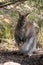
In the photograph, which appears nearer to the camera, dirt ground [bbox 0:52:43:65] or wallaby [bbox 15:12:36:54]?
dirt ground [bbox 0:52:43:65]

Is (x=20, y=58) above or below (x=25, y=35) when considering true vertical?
below

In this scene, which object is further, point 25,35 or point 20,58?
point 25,35

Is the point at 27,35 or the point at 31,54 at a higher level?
the point at 27,35

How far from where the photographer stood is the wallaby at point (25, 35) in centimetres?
695

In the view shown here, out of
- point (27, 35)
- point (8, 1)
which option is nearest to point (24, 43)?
point (27, 35)

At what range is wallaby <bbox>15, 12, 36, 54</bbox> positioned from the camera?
6.95 m

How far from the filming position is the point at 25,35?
23.0 feet

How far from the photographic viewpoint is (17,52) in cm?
709

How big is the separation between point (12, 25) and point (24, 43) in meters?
1.85

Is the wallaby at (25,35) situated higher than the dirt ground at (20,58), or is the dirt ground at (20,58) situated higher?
the wallaby at (25,35)

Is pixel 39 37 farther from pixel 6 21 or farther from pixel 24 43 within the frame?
pixel 24 43

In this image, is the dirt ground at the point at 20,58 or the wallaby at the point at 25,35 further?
the wallaby at the point at 25,35

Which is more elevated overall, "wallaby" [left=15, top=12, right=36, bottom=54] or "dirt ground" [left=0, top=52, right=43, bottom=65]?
"wallaby" [left=15, top=12, right=36, bottom=54]

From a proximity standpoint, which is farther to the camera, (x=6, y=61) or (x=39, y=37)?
(x=39, y=37)
